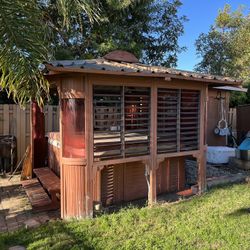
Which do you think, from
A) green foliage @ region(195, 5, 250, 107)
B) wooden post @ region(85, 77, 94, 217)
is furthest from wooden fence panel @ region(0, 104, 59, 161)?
green foliage @ region(195, 5, 250, 107)

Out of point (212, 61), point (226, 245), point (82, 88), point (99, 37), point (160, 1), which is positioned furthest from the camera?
point (212, 61)

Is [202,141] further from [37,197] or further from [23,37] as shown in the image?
[23,37]

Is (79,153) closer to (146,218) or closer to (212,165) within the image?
(146,218)

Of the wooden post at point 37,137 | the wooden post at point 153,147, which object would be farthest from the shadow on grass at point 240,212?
the wooden post at point 37,137

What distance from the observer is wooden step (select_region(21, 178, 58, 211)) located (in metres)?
5.61

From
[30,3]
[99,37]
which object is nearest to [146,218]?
[30,3]

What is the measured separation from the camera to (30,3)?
175 inches

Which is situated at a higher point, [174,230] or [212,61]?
[212,61]

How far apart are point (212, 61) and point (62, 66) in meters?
15.6

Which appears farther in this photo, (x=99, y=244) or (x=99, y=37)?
(x=99, y=37)

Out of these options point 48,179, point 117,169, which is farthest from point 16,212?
point 117,169

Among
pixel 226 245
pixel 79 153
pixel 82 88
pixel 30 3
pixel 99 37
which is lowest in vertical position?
pixel 226 245

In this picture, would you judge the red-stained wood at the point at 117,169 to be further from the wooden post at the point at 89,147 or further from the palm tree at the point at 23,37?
the palm tree at the point at 23,37

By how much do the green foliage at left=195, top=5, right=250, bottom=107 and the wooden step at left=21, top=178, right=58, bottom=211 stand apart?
1259 cm
